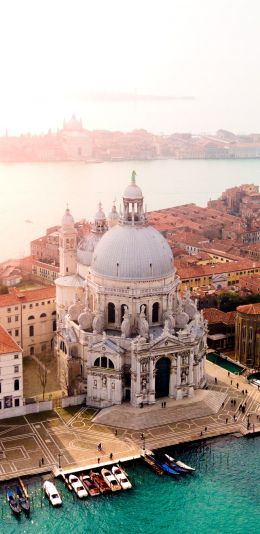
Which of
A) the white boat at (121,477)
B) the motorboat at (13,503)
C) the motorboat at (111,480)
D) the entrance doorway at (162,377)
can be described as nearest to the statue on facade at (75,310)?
the entrance doorway at (162,377)

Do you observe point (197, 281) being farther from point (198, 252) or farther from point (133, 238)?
point (133, 238)

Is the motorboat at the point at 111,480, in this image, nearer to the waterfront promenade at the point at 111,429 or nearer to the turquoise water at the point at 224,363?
the waterfront promenade at the point at 111,429

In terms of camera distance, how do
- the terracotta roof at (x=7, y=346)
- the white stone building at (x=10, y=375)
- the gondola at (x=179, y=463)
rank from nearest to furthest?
1. the gondola at (x=179, y=463)
2. the white stone building at (x=10, y=375)
3. the terracotta roof at (x=7, y=346)

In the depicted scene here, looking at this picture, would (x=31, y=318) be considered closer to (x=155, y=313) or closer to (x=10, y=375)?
(x=155, y=313)

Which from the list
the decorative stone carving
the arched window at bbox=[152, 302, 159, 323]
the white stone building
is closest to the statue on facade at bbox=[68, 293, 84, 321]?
the decorative stone carving

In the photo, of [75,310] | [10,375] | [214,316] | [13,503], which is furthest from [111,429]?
[214,316]

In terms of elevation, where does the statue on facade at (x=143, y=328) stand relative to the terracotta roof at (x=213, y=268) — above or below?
above
